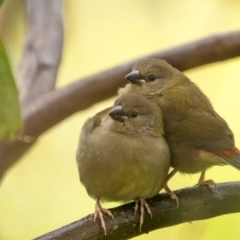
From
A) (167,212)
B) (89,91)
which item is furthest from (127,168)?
(89,91)

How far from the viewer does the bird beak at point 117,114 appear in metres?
1.73

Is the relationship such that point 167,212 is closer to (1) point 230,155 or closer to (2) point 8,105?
(1) point 230,155

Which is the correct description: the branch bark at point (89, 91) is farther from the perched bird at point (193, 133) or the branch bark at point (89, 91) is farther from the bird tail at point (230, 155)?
the bird tail at point (230, 155)

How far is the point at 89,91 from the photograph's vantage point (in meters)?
2.40

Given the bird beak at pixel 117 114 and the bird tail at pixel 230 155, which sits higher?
the bird beak at pixel 117 114

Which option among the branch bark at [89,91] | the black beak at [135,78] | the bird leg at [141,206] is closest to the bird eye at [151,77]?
the black beak at [135,78]

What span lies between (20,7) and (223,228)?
7.25ft

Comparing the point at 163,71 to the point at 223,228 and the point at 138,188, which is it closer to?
the point at 138,188

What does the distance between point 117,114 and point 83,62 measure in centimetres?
203

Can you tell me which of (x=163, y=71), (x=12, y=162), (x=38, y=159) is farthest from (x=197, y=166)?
(x=38, y=159)

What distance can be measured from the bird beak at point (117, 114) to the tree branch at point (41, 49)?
80 cm

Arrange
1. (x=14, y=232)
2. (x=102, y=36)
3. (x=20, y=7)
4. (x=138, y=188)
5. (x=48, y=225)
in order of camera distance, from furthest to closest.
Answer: (x=102, y=36), (x=20, y=7), (x=48, y=225), (x=14, y=232), (x=138, y=188)

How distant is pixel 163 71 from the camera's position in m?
2.09

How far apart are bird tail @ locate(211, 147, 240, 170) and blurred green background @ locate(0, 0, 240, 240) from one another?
969 mm
